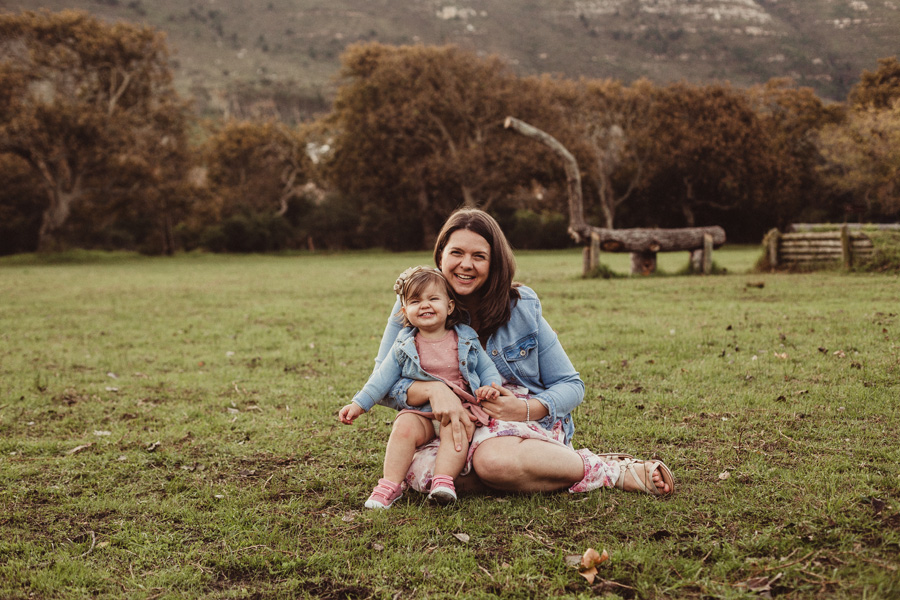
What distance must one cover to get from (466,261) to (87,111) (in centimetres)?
3389

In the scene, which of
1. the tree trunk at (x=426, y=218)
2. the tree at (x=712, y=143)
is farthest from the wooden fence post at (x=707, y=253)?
the tree trunk at (x=426, y=218)

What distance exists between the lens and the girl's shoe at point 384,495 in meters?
3.48

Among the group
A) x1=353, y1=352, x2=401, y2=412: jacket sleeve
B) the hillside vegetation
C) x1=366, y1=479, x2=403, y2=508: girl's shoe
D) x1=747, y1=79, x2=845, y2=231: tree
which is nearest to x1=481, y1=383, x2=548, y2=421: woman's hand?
x1=353, y1=352, x2=401, y2=412: jacket sleeve

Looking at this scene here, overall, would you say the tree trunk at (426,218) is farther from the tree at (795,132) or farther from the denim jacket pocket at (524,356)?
the denim jacket pocket at (524,356)

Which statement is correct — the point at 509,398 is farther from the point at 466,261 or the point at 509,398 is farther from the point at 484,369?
the point at 466,261

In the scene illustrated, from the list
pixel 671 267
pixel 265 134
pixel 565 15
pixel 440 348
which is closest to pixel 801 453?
pixel 440 348

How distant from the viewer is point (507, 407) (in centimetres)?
356

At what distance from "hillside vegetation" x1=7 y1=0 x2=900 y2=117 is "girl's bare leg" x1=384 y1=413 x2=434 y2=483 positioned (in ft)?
114

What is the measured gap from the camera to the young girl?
11.5 feet

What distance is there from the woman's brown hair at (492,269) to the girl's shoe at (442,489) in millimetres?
866

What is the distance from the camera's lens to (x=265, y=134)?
45406 mm

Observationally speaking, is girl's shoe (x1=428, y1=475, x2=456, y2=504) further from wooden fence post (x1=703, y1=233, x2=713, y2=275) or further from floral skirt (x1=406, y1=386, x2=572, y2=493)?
wooden fence post (x1=703, y1=233, x2=713, y2=275)

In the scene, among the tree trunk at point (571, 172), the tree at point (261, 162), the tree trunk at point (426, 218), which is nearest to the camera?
the tree trunk at point (571, 172)

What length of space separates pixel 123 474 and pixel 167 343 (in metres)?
5.24
